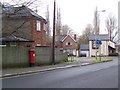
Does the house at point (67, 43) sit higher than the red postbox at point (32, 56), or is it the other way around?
the house at point (67, 43)

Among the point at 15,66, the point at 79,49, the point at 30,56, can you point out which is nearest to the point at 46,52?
the point at 30,56

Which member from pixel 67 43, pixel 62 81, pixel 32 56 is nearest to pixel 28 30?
pixel 32 56

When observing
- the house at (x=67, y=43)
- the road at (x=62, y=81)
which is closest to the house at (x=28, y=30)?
the road at (x=62, y=81)

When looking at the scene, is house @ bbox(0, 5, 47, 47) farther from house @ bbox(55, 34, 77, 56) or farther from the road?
house @ bbox(55, 34, 77, 56)

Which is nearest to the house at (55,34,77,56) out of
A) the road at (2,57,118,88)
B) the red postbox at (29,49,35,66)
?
the red postbox at (29,49,35,66)

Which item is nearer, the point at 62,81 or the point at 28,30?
the point at 62,81

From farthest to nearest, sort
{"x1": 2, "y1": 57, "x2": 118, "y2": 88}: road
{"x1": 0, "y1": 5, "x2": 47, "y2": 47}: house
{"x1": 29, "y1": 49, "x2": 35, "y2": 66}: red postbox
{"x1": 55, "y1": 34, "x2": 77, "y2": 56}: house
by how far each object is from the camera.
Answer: {"x1": 55, "y1": 34, "x2": 77, "y2": 56}: house → {"x1": 0, "y1": 5, "x2": 47, "y2": 47}: house → {"x1": 29, "y1": 49, "x2": 35, "y2": 66}: red postbox → {"x1": 2, "y1": 57, "x2": 118, "y2": 88}: road

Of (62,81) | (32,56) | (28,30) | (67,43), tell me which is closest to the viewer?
(62,81)

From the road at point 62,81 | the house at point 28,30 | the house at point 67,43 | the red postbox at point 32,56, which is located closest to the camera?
the road at point 62,81

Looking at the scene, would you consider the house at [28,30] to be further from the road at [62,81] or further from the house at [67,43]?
the house at [67,43]

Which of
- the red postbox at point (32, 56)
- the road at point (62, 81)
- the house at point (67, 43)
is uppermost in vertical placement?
the house at point (67, 43)

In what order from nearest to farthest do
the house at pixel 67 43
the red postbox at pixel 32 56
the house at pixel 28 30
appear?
1. the red postbox at pixel 32 56
2. the house at pixel 28 30
3. the house at pixel 67 43

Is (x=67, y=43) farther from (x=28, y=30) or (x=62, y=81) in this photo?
(x=62, y=81)

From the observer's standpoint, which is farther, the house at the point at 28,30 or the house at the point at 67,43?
the house at the point at 67,43
